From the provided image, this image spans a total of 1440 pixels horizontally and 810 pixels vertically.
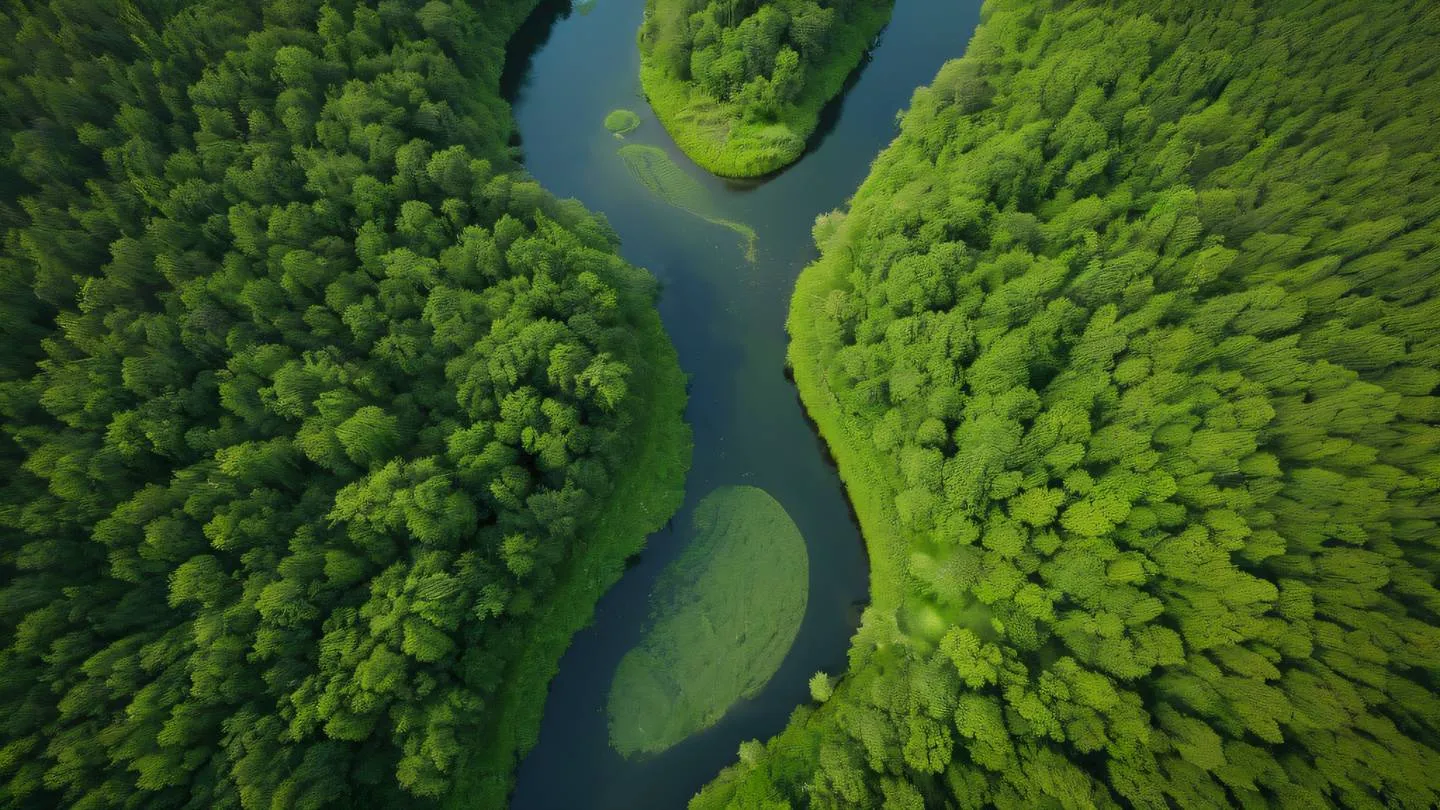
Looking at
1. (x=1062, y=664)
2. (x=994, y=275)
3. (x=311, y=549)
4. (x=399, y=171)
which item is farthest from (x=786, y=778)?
(x=399, y=171)

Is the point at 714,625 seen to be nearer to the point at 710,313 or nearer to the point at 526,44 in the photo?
the point at 710,313

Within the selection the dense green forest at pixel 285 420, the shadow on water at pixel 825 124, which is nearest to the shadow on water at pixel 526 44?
the dense green forest at pixel 285 420

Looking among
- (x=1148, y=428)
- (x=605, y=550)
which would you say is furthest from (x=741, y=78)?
(x=1148, y=428)

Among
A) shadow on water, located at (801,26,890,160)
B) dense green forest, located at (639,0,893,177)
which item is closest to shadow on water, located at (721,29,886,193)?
shadow on water, located at (801,26,890,160)

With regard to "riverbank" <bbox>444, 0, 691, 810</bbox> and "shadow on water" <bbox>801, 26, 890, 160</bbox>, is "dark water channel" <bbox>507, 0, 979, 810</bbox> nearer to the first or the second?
"shadow on water" <bbox>801, 26, 890, 160</bbox>

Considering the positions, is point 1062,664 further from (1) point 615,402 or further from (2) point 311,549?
(2) point 311,549

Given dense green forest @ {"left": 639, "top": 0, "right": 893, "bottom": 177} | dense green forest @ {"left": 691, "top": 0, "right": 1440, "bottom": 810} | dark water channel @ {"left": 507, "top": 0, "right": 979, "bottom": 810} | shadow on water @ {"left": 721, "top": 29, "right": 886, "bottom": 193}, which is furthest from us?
shadow on water @ {"left": 721, "top": 29, "right": 886, "bottom": 193}
